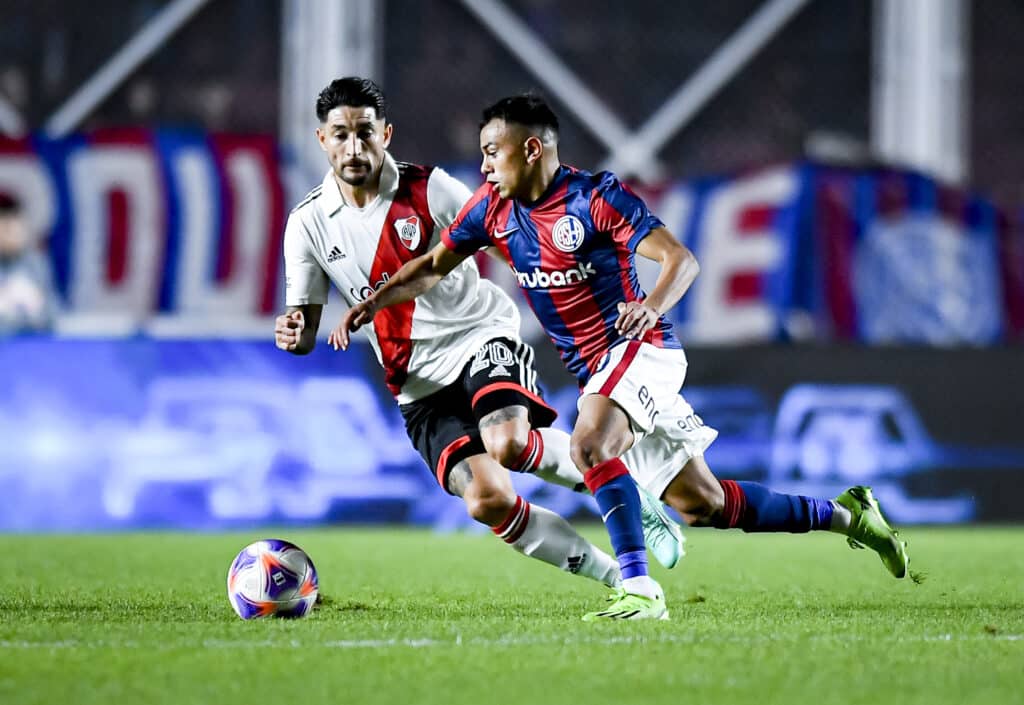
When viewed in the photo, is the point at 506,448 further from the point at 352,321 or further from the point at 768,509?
the point at 768,509

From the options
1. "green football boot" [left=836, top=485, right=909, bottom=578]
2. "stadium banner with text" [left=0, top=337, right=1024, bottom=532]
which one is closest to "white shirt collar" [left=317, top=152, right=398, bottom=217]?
"green football boot" [left=836, top=485, right=909, bottom=578]

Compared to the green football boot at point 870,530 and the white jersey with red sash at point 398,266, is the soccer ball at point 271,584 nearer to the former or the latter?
the white jersey with red sash at point 398,266

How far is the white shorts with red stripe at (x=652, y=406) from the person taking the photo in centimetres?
554

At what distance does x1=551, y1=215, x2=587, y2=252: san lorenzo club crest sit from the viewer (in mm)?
5684

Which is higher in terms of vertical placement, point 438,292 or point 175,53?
point 175,53

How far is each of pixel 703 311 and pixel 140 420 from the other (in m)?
4.49

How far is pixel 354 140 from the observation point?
240 inches

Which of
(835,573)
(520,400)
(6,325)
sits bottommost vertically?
(835,573)

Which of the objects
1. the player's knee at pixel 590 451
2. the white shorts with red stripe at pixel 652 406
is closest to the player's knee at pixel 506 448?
the white shorts with red stripe at pixel 652 406

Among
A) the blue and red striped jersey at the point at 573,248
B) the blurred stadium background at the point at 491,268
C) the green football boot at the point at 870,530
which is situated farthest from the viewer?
the blurred stadium background at the point at 491,268

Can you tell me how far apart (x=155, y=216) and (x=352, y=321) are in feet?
23.7

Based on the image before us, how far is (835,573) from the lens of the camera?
307 inches

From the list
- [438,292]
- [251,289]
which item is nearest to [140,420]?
[251,289]

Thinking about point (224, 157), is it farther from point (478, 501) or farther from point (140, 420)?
point (478, 501)
